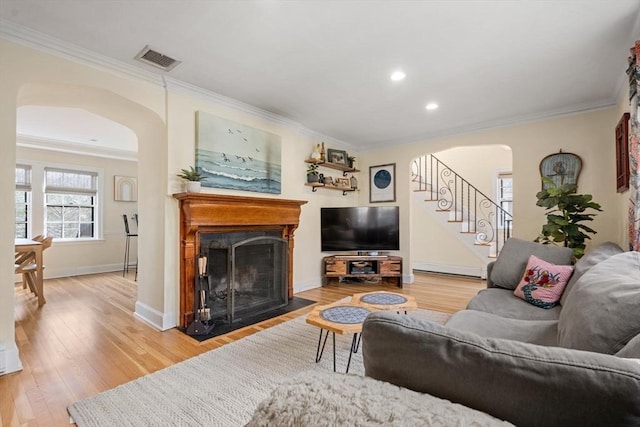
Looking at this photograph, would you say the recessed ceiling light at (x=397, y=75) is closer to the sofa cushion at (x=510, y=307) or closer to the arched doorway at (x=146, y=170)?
the sofa cushion at (x=510, y=307)

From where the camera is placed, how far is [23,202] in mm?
5148

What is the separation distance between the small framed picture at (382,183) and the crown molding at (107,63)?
222 centimetres

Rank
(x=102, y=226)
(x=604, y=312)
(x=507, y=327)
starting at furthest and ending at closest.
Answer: (x=102, y=226)
(x=507, y=327)
(x=604, y=312)

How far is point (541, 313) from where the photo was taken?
7.08 feet

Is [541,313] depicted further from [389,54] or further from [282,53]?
[282,53]

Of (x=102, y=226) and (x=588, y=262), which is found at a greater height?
(x=102, y=226)

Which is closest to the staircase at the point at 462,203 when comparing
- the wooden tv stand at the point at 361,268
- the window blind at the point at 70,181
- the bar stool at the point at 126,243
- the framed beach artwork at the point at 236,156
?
the wooden tv stand at the point at 361,268

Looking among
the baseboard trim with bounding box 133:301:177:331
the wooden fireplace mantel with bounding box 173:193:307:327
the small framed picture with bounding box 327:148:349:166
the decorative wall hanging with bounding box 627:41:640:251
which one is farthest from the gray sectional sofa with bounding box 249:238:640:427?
the small framed picture with bounding box 327:148:349:166

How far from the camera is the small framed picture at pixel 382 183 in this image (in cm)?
524

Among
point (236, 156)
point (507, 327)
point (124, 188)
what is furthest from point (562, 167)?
point (124, 188)

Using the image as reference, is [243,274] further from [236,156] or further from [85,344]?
[85,344]

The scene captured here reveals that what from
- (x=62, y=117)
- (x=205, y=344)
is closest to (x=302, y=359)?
(x=205, y=344)

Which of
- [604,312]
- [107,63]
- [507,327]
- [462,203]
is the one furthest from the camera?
[462,203]

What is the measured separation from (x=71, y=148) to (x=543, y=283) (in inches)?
283
